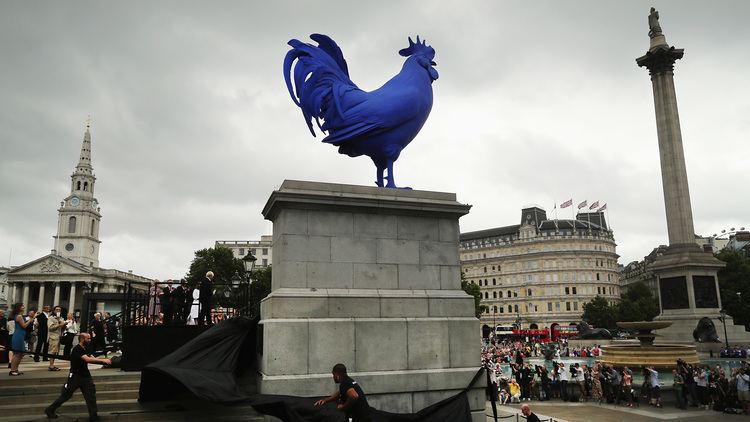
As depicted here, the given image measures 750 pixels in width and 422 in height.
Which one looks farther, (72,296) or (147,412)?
(72,296)

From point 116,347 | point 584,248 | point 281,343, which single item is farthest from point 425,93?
point 584,248

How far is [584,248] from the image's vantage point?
119438 mm

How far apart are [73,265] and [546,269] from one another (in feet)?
363

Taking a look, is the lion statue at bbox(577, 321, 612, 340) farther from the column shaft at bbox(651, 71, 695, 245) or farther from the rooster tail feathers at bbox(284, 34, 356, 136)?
the rooster tail feathers at bbox(284, 34, 356, 136)

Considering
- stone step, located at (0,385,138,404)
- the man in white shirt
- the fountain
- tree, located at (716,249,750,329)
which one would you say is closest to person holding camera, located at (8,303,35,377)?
stone step, located at (0,385,138,404)

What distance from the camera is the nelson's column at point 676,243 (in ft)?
137

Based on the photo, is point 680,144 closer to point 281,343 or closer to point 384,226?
point 384,226

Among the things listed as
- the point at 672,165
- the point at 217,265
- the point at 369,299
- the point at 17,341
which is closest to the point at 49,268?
the point at 217,265

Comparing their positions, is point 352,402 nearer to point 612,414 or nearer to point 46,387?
point 46,387

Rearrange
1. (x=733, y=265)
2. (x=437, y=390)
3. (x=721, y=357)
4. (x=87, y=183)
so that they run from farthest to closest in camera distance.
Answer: (x=87, y=183)
(x=733, y=265)
(x=721, y=357)
(x=437, y=390)

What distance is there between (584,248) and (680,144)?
77536 millimetres

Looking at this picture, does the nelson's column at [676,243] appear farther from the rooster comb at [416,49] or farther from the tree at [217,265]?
the tree at [217,265]

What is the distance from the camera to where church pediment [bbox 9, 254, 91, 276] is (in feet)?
362

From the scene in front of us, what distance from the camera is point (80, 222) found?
436ft
